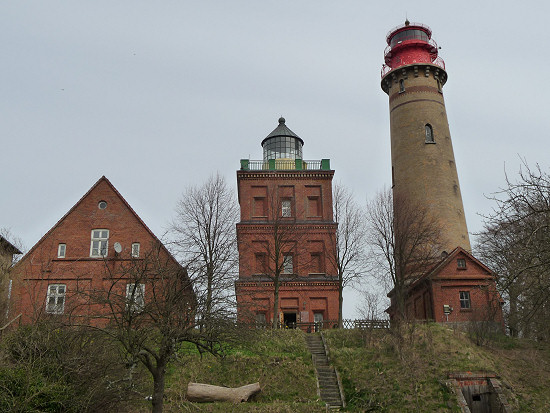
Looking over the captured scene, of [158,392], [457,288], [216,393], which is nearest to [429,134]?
[457,288]

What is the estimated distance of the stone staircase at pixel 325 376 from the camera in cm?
2397

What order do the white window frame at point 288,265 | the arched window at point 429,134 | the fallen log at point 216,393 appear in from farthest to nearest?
the arched window at point 429,134
the white window frame at point 288,265
the fallen log at point 216,393

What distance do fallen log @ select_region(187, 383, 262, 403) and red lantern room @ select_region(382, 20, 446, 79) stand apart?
106 feet

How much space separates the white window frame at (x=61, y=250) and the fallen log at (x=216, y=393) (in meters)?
15.6

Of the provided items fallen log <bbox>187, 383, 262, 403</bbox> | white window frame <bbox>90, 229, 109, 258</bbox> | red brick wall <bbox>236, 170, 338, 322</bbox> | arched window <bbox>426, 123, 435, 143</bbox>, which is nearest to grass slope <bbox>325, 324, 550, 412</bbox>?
fallen log <bbox>187, 383, 262, 403</bbox>

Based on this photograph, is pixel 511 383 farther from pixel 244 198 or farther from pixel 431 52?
pixel 431 52

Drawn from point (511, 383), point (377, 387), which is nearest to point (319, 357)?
point (377, 387)

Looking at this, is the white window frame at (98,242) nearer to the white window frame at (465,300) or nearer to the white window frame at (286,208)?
the white window frame at (286,208)

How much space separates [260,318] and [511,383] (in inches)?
729

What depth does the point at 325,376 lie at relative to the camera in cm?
2625

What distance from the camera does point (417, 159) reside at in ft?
142

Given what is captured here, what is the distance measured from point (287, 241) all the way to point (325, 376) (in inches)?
589

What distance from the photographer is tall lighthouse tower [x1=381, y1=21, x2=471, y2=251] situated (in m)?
41.9

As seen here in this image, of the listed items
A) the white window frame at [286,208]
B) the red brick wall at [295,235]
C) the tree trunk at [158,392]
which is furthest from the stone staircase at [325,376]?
the white window frame at [286,208]
